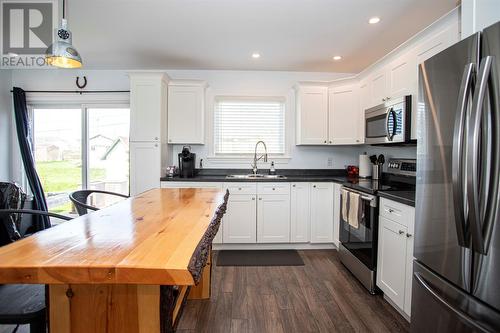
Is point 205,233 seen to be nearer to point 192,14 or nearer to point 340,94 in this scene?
point 192,14

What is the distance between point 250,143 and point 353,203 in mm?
1865

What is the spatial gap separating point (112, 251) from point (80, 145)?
3766 mm

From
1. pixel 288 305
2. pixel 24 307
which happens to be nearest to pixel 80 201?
pixel 24 307

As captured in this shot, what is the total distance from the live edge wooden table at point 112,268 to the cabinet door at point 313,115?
2742mm

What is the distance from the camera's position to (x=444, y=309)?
1.25m

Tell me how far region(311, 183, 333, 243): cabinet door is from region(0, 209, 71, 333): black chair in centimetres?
291

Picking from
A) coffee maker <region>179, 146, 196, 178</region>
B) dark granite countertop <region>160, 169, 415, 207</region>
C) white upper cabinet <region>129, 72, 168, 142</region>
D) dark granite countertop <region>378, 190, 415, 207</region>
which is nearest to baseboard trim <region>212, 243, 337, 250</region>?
dark granite countertop <region>160, 169, 415, 207</region>

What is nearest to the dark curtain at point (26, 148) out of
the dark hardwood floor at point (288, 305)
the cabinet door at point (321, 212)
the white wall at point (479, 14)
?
the dark hardwood floor at point (288, 305)

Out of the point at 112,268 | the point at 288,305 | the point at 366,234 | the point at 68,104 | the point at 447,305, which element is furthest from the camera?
the point at 68,104

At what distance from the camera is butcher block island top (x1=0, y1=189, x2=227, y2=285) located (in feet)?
2.60

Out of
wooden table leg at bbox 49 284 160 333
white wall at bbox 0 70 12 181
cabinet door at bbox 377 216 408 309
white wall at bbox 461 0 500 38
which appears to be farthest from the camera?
white wall at bbox 0 70 12 181

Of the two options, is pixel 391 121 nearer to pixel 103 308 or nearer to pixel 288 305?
pixel 288 305

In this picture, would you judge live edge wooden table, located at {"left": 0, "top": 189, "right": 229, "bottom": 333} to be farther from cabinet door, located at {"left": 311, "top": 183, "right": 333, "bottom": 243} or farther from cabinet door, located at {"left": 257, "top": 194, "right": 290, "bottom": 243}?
cabinet door, located at {"left": 311, "top": 183, "right": 333, "bottom": 243}

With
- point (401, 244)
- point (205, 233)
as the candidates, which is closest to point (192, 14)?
point (205, 233)
